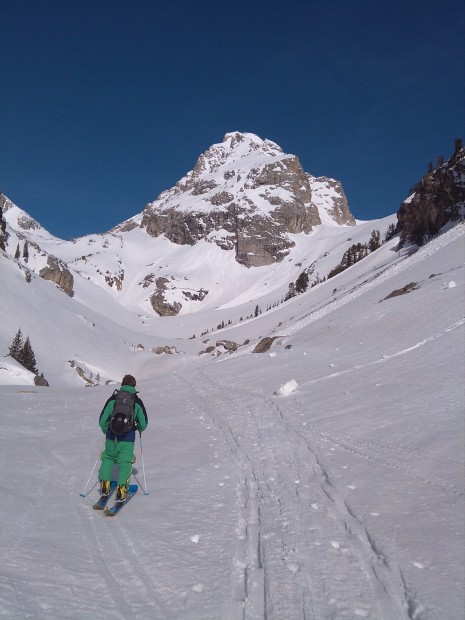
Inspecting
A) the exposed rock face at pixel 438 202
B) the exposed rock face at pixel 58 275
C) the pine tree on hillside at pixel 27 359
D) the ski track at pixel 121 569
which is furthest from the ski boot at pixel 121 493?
the exposed rock face at pixel 58 275

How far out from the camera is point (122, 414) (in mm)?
6207

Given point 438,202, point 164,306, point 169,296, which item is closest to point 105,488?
point 438,202

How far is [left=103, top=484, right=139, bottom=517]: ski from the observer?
5465 mm

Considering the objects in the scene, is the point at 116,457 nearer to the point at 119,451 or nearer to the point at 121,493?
the point at 119,451

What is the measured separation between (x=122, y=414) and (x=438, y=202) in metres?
68.4

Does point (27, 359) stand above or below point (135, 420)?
above

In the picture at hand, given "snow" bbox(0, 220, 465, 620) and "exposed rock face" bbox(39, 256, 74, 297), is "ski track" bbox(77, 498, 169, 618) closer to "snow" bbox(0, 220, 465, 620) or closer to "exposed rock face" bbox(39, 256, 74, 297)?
"snow" bbox(0, 220, 465, 620)

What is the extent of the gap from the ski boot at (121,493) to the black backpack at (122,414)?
0.74m

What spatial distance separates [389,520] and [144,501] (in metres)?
3.39

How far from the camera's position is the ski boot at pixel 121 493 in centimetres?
581

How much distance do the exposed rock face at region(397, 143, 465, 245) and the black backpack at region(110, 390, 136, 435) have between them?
6177 cm

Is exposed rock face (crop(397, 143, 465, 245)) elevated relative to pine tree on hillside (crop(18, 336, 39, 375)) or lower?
elevated

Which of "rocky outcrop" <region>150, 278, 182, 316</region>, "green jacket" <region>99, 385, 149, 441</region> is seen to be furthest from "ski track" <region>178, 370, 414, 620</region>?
"rocky outcrop" <region>150, 278, 182, 316</region>

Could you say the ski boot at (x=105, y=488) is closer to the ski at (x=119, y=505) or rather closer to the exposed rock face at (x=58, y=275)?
the ski at (x=119, y=505)
